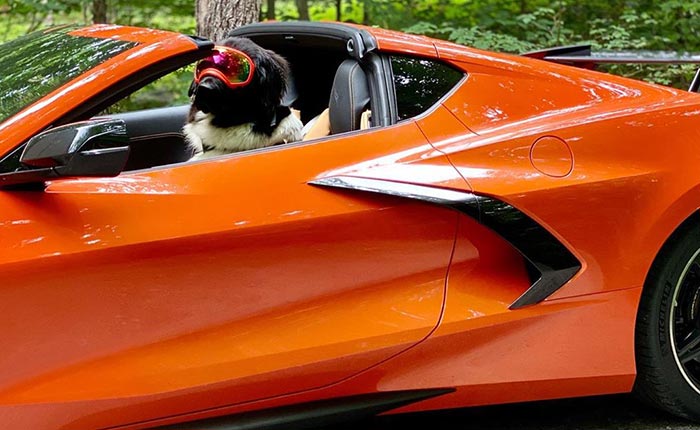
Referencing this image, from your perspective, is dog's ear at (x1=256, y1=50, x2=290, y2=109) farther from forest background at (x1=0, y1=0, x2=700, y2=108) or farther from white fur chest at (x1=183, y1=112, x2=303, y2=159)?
forest background at (x1=0, y1=0, x2=700, y2=108)

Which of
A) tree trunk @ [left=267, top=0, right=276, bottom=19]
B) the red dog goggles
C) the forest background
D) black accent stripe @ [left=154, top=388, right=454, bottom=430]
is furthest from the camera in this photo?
tree trunk @ [left=267, top=0, right=276, bottom=19]

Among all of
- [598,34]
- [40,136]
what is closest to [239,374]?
[40,136]

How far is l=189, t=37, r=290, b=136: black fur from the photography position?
8.63 ft

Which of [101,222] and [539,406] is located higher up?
[101,222]

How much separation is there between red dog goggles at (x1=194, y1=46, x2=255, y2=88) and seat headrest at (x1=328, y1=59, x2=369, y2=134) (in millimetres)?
323

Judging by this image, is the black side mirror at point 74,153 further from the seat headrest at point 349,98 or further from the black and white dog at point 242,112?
the seat headrest at point 349,98

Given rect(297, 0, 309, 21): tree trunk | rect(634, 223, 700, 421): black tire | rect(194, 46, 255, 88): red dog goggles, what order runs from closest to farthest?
rect(194, 46, 255, 88): red dog goggles
rect(634, 223, 700, 421): black tire
rect(297, 0, 309, 21): tree trunk

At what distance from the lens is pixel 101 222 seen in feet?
7.16

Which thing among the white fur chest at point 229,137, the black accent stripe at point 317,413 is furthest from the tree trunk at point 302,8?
the black accent stripe at point 317,413

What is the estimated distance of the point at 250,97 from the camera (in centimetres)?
269

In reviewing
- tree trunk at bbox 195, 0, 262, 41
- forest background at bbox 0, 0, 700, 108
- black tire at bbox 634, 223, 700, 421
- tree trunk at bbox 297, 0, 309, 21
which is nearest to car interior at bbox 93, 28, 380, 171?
tree trunk at bbox 195, 0, 262, 41

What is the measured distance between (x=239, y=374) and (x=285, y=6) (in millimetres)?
7107

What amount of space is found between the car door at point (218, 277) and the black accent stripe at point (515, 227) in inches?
1.3

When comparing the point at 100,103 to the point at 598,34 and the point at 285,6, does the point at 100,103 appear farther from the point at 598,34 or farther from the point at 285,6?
the point at 285,6
